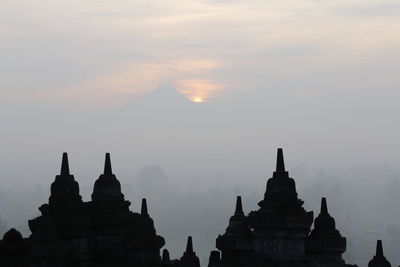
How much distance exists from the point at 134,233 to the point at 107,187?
5.54 ft

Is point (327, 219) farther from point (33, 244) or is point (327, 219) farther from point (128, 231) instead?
point (33, 244)

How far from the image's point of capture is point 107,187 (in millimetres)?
22312

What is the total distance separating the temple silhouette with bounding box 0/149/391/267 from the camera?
19.5 metres

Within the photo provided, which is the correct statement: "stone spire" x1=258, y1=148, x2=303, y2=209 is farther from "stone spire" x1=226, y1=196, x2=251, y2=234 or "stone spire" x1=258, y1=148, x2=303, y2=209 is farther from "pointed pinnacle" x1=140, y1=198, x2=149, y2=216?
"pointed pinnacle" x1=140, y1=198, x2=149, y2=216

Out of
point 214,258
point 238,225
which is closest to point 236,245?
point 238,225

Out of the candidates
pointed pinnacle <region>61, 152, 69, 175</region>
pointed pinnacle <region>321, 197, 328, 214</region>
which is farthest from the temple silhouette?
pointed pinnacle <region>321, 197, 328, 214</region>

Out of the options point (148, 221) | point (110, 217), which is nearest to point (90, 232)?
point (110, 217)

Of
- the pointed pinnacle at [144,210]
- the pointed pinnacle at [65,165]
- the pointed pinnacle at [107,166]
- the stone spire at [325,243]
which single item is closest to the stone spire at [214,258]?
the pointed pinnacle at [144,210]

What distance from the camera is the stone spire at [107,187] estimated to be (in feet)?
72.4

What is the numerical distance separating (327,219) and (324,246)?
3.10ft

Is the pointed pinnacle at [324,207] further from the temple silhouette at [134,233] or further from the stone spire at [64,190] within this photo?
the stone spire at [64,190]

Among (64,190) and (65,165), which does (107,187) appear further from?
(64,190)

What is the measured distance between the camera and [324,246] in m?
23.0

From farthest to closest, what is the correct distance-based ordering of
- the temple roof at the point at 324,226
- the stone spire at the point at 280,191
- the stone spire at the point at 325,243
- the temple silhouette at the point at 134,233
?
1. the temple roof at the point at 324,226
2. the stone spire at the point at 325,243
3. the stone spire at the point at 280,191
4. the temple silhouette at the point at 134,233
